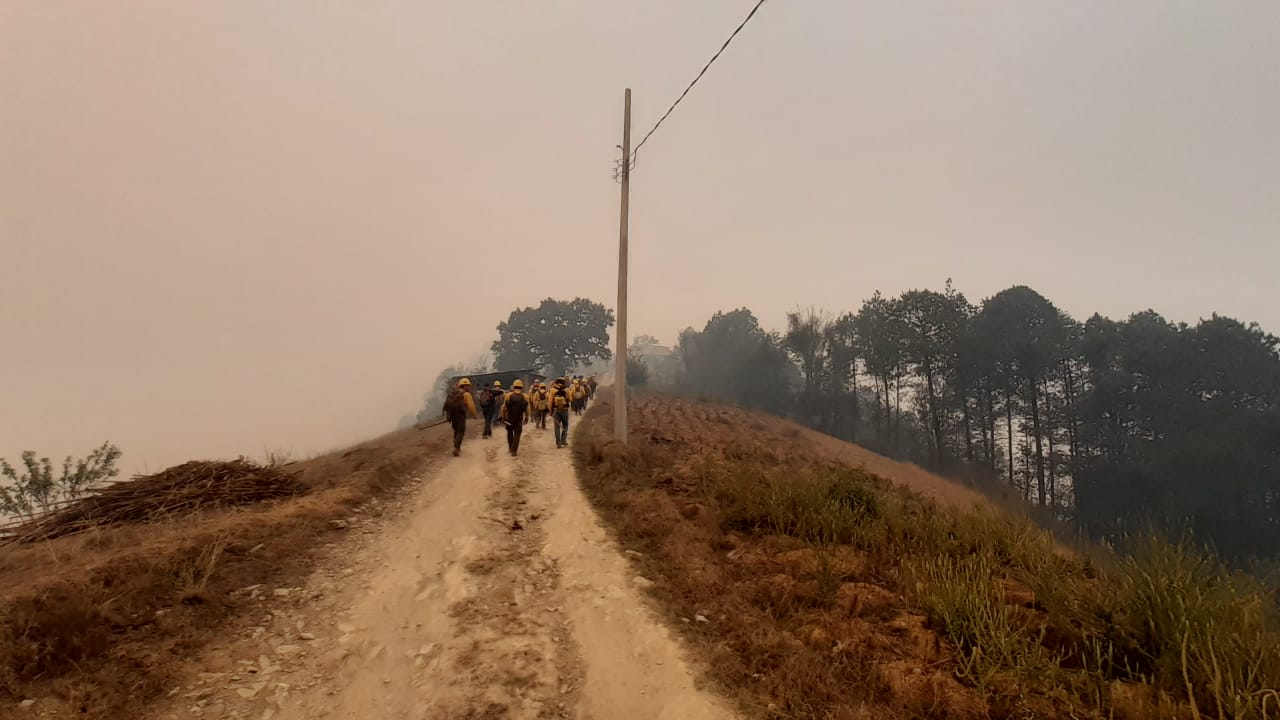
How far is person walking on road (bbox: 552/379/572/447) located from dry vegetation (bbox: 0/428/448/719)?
5823 mm

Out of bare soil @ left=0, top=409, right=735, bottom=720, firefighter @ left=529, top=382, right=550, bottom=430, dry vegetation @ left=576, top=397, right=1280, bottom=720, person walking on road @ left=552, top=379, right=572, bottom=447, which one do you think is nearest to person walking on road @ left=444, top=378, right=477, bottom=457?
person walking on road @ left=552, top=379, right=572, bottom=447

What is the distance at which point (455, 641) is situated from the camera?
4.72m

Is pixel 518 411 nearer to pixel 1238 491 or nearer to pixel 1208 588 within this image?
pixel 1208 588

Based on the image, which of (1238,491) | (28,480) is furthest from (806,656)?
(1238,491)

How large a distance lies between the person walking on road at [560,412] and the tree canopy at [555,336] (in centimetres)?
6037

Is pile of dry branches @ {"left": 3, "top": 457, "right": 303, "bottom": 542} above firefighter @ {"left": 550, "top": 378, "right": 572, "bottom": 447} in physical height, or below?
below

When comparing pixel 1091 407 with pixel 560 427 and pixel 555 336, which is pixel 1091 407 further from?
pixel 555 336

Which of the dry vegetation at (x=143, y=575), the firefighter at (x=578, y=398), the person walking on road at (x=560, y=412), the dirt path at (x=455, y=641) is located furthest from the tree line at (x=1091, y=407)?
the dry vegetation at (x=143, y=575)

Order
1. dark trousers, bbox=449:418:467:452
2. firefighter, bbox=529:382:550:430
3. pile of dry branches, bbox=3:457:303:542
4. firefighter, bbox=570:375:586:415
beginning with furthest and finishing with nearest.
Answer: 1. firefighter, bbox=570:375:586:415
2. firefighter, bbox=529:382:550:430
3. dark trousers, bbox=449:418:467:452
4. pile of dry branches, bbox=3:457:303:542

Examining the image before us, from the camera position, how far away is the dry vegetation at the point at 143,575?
3910mm

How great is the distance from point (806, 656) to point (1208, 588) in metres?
3.31

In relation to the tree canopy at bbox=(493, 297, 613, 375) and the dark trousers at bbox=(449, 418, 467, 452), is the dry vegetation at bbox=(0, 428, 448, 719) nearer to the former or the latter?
the dark trousers at bbox=(449, 418, 467, 452)

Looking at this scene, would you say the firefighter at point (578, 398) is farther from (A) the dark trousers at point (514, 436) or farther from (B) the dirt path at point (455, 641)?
(B) the dirt path at point (455, 641)

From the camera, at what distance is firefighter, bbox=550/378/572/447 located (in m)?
14.8
